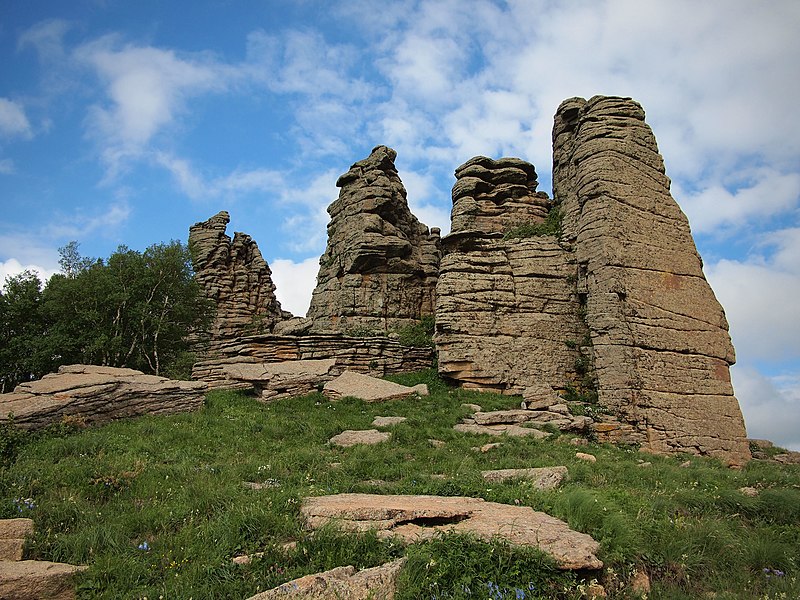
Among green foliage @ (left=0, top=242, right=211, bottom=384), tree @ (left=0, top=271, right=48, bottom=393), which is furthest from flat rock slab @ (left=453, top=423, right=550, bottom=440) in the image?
tree @ (left=0, top=271, right=48, bottom=393)

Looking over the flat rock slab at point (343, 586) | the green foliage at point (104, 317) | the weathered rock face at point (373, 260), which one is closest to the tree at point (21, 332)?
the green foliage at point (104, 317)

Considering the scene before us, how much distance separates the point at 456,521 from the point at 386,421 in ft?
30.3

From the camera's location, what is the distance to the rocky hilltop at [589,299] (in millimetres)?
16953

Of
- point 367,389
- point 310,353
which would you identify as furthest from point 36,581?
point 310,353

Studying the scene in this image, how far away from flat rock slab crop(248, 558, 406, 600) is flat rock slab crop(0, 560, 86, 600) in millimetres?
2307

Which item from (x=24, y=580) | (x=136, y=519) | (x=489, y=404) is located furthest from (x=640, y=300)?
(x=24, y=580)

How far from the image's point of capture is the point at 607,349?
17500 millimetres

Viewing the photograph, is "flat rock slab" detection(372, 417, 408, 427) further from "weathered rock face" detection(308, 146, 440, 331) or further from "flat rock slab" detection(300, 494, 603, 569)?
"weathered rock face" detection(308, 146, 440, 331)

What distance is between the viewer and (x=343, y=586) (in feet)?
15.5

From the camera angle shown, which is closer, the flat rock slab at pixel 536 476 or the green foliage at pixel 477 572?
the green foliage at pixel 477 572

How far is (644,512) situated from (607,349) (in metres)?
10.9

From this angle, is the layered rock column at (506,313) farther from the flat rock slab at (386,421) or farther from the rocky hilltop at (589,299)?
the flat rock slab at (386,421)

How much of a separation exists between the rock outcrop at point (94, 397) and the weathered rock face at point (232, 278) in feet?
78.4

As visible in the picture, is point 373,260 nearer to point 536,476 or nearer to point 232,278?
point 232,278
